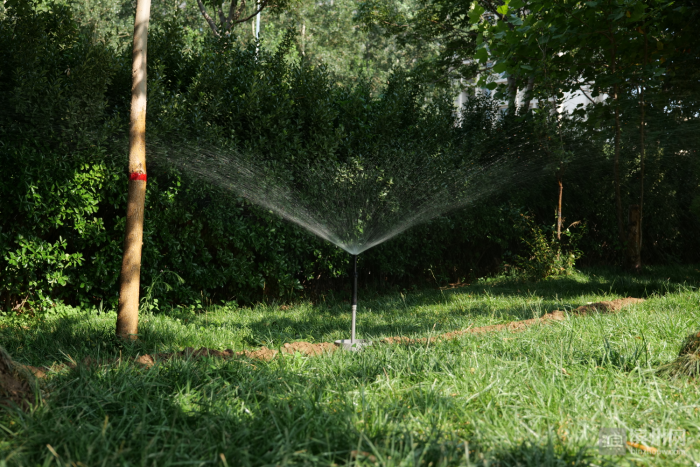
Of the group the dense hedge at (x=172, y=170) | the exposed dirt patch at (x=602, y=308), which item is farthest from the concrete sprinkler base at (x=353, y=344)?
the dense hedge at (x=172, y=170)

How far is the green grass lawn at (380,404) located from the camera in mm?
1536

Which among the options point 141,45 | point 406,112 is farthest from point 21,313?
point 406,112

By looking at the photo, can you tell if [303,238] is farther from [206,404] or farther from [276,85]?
[206,404]

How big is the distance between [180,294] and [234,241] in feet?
2.72

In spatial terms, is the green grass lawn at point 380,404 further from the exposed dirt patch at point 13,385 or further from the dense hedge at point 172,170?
the dense hedge at point 172,170

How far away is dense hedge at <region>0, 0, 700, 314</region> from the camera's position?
172 inches

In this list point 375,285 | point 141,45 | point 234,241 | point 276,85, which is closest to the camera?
point 141,45

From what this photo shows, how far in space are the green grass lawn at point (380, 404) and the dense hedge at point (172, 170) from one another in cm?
137

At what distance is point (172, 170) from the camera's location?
502cm

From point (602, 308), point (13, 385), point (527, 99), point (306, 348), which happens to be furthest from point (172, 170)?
point (527, 99)

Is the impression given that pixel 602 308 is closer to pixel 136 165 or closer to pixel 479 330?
pixel 479 330

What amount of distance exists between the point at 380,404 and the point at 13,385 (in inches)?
58.6

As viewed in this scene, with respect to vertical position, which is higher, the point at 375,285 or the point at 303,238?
the point at 303,238

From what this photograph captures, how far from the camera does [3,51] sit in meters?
4.45
